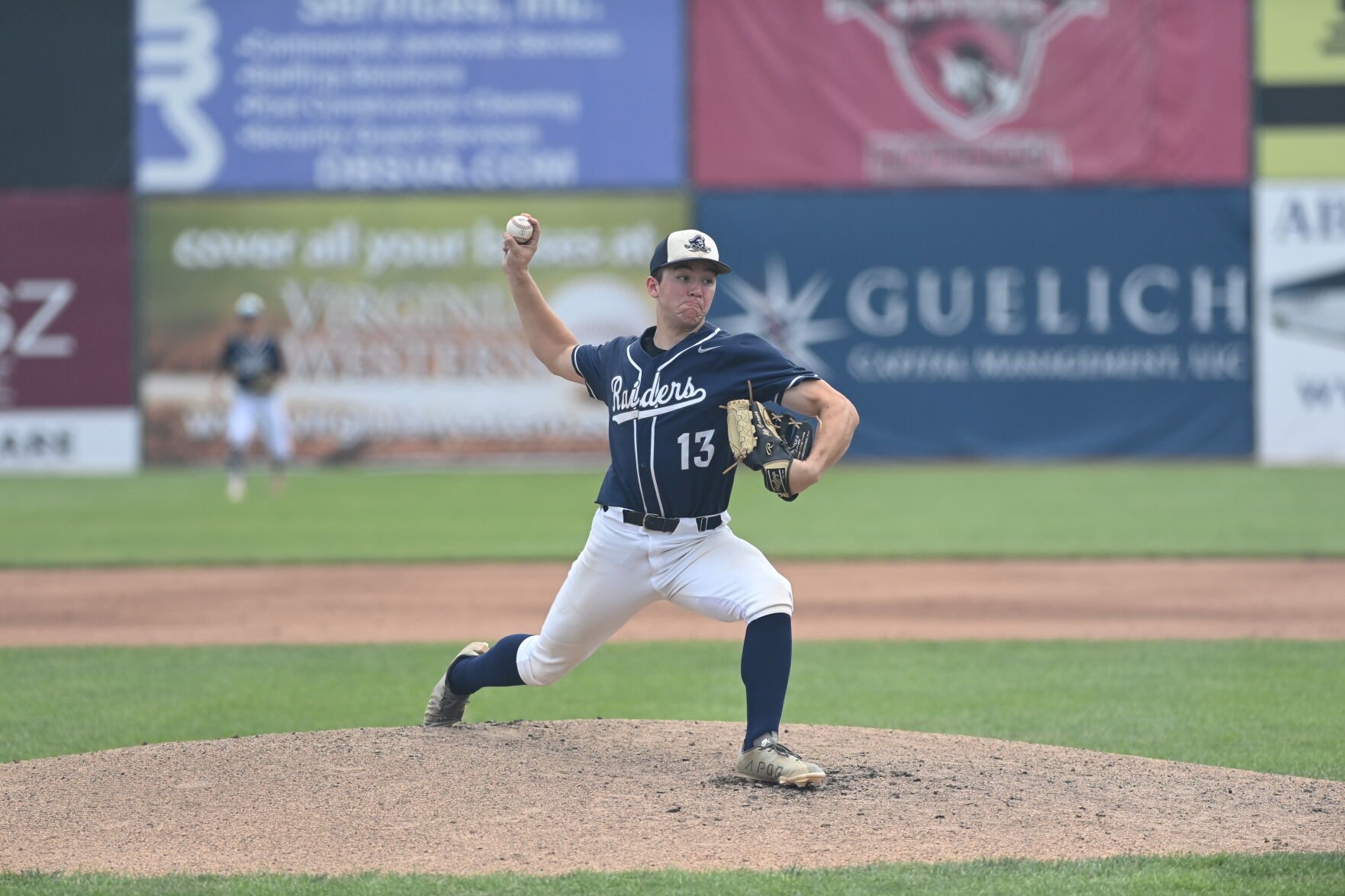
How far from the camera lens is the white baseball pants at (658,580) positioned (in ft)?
17.4

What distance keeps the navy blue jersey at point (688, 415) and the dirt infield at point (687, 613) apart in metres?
4.20

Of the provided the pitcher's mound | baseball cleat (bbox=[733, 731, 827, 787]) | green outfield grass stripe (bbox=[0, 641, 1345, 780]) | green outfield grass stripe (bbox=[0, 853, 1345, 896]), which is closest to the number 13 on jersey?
baseball cleat (bbox=[733, 731, 827, 787])

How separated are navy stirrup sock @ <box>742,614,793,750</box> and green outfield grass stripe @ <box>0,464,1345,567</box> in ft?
25.3

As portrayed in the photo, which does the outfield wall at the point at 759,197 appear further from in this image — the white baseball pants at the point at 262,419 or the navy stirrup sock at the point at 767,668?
the navy stirrup sock at the point at 767,668

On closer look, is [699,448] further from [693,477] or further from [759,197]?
[759,197]

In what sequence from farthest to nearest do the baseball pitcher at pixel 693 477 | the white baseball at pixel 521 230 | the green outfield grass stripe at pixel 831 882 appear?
1. the white baseball at pixel 521 230
2. the baseball pitcher at pixel 693 477
3. the green outfield grass stripe at pixel 831 882

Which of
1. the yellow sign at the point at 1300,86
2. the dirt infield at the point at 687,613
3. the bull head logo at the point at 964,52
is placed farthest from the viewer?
the bull head logo at the point at 964,52

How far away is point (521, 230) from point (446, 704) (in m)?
1.77

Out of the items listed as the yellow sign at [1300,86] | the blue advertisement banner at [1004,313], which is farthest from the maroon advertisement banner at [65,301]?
the yellow sign at [1300,86]

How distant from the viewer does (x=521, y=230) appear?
Answer: 559 cm

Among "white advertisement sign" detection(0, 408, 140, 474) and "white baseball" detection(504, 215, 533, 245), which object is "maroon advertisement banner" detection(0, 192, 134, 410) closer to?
"white advertisement sign" detection(0, 408, 140, 474)

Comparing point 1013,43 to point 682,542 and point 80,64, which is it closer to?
point 80,64

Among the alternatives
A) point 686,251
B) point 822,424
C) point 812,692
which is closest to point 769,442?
point 822,424

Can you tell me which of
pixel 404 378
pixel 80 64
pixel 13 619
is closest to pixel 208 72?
pixel 80 64
